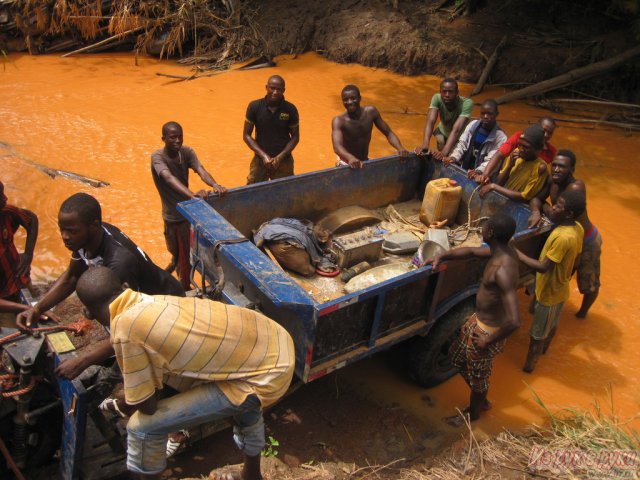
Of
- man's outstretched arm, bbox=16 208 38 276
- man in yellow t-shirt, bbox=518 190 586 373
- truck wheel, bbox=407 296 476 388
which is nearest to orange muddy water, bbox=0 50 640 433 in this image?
truck wheel, bbox=407 296 476 388

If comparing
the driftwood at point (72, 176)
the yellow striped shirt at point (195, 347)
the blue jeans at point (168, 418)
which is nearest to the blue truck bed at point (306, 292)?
the yellow striped shirt at point (195, 347)

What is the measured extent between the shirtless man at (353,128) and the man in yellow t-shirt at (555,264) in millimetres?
1798

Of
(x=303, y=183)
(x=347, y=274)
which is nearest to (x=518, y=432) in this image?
(x=347, y=274)

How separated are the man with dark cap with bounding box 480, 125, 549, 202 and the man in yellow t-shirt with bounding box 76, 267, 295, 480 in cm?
300

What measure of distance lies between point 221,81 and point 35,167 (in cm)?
464

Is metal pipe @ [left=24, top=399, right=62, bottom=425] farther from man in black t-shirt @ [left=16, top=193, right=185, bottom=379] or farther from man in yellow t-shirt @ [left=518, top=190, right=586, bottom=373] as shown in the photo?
man in yellow t-shirt @ [left=518, top=190, right=586, bottom=373]

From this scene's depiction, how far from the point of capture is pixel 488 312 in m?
3.88

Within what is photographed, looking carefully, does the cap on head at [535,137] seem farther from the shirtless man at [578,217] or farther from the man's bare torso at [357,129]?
the man's bare torso at [357,129]

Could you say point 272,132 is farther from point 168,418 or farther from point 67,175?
point 168,418

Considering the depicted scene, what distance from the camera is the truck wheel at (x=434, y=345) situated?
14.1 feet

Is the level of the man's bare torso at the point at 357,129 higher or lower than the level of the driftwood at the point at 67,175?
higher

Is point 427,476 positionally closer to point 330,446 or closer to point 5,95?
point 330,446

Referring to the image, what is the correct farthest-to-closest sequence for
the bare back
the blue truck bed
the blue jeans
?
the bare back, the blue truck bed, the blue jeans

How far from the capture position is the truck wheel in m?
4.30
